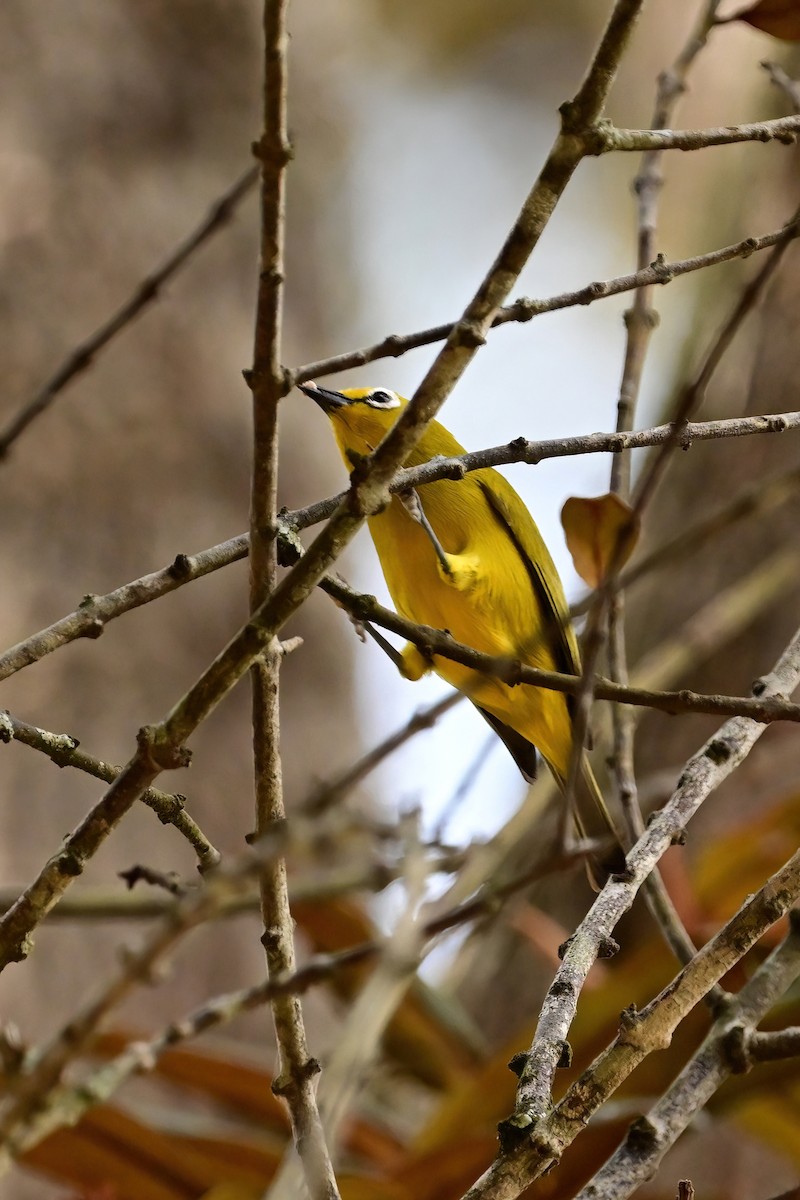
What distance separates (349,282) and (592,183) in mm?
3994

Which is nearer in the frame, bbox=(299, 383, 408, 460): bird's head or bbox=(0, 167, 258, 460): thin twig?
bbox=(0, 167, 258, 460): thin twig

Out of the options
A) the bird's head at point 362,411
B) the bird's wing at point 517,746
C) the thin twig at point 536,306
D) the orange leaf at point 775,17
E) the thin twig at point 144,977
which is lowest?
the thin twig at point 144,977

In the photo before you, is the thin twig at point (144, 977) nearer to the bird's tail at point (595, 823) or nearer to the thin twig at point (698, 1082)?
the thin twig at point (698, 1082)

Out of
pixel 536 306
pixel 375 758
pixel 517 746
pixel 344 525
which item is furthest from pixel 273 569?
pixel 517 746

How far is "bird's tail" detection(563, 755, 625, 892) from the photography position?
1734 mm

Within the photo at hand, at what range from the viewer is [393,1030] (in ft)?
6.76

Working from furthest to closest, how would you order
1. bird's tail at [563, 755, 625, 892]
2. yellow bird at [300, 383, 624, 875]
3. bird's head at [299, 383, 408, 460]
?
bird's head at [299, 383, 408, 460]
yellow bird at [300, 383, 624, 875]
bird's tail at [563, 755, 625, 892]

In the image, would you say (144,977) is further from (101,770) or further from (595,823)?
(595,823)

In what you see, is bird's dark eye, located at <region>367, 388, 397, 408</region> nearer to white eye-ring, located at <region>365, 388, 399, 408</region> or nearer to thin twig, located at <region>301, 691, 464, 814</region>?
white eye-ring, located at <region>365, 388, 399, 408</region>

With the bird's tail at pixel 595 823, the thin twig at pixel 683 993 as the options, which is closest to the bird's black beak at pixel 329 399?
the bird's tail at pixel 595 823

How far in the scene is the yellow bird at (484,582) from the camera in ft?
6.36

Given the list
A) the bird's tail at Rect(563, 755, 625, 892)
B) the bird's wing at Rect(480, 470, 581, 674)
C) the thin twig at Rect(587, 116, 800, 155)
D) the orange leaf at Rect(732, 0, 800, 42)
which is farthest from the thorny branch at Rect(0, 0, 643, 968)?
the bird's wing at Rect(480, 470, 581, 674)

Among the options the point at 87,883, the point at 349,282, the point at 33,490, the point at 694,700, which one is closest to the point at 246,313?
the point at 349,282

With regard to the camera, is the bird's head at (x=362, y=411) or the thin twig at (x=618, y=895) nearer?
the thin twig at (x=618, y=895)
